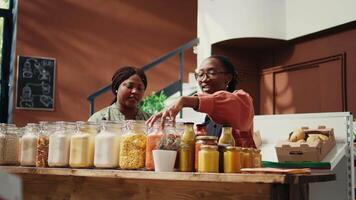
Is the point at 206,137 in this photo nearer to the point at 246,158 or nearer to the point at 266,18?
the point at 246,158

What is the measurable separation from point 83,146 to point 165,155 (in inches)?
15.7

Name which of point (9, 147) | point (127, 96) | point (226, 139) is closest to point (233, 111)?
point (226, 139)

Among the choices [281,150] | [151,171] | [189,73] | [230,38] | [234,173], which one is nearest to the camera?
[234,173]

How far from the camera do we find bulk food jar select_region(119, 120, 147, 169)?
68.5 inches

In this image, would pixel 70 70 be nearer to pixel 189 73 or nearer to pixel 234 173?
pixel 189 73

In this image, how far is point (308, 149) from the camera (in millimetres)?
2791

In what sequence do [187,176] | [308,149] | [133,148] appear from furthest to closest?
[308,149], [133,148], [187,176]

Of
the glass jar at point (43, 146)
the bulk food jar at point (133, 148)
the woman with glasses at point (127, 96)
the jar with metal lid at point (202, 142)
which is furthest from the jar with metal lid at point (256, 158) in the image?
the woman with glasses at point (127, 96)

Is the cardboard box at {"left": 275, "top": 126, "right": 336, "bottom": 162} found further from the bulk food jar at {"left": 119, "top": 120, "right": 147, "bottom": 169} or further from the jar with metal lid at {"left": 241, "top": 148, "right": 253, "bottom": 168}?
the bulk food jar at {"left": 119, "top": 120, "right": 147, "bottom": 169}

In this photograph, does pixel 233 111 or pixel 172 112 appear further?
pixel 233 111

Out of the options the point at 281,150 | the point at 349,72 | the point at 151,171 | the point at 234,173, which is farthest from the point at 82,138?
the point at 349,72

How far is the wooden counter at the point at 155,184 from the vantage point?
4.60 ft

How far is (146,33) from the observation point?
7.68m

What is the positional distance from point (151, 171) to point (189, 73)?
599cm
